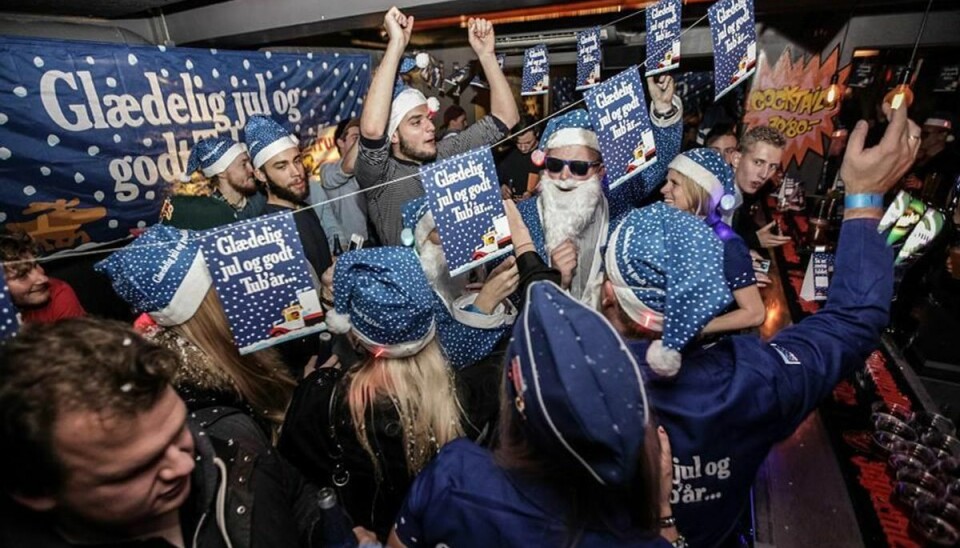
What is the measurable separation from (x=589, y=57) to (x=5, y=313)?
4052mm

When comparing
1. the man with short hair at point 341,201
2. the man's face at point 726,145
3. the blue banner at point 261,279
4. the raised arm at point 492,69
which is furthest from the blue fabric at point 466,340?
the man's face at point 726,145

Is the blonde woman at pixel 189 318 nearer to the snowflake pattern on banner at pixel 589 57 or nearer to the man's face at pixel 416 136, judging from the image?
the man's face at pixel 416 136

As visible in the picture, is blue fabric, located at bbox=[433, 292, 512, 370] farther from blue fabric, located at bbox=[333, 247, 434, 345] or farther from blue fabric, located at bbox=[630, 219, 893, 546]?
blue fabric, located at bbox=[630, 219, 893, 546]

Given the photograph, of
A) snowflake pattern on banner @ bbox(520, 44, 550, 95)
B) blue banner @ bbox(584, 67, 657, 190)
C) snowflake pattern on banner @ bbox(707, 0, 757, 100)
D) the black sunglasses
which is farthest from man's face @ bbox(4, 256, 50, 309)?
snowflake pattern on banner @ bbox(520, 44, 550, 95)

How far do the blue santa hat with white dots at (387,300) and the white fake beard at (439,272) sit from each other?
0.93 meters

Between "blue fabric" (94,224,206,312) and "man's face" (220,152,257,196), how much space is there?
2308 mm

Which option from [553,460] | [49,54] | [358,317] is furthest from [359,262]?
[49,54]

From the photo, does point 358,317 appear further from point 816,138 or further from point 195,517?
point 816,138

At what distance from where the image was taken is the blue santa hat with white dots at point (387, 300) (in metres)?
1.64

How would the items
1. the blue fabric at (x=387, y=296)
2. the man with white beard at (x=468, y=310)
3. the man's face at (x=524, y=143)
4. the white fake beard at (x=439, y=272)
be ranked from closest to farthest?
the blue fabric at (x=387, y=296)
the man with white beard at (x=468, y=310)
the white fake beard at (x=439, y=272)
the man's face at (x=524, y=143)

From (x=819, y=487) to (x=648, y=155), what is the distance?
1780 millimetres

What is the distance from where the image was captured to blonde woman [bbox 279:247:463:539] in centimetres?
165

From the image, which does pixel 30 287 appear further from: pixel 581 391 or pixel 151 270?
pixel 581 391

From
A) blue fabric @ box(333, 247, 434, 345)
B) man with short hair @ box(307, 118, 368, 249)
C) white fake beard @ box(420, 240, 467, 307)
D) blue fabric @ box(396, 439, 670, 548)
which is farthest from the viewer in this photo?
man with short hair @ box(307, 118, 368, 249)
